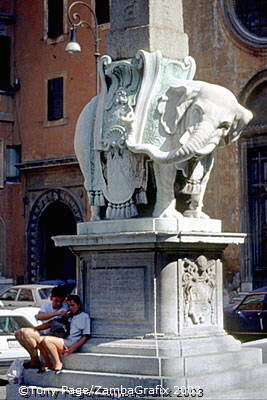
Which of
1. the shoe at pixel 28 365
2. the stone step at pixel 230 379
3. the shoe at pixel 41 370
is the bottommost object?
the stone step at pixel 230 379

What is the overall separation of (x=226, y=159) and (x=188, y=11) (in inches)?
186

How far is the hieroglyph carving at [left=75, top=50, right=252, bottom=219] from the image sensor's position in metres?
11.0

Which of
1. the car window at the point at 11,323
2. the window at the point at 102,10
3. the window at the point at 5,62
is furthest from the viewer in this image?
the window at the point at 5,62

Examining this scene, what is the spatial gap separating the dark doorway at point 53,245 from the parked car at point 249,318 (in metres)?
13.9

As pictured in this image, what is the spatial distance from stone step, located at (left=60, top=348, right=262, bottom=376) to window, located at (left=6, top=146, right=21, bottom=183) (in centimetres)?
2636

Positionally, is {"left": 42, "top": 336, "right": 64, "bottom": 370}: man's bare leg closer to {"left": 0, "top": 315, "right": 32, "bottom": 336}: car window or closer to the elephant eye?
the elephant eye

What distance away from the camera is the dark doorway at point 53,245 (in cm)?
3556

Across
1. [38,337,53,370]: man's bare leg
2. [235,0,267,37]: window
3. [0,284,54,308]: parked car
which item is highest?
[235,0,267,37]: window

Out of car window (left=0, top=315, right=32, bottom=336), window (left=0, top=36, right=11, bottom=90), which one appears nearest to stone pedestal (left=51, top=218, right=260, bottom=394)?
car window (left=0, top=315, right=32, bottom=336)

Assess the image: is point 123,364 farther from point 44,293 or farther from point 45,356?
point 44,293

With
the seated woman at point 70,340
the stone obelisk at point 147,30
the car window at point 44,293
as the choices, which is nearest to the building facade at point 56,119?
the car window at point 44,293

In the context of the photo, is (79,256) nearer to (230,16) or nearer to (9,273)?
(230,16)

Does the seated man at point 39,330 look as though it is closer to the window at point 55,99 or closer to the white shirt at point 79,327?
the white shirt at point 79,327

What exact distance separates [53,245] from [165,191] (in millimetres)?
25276
